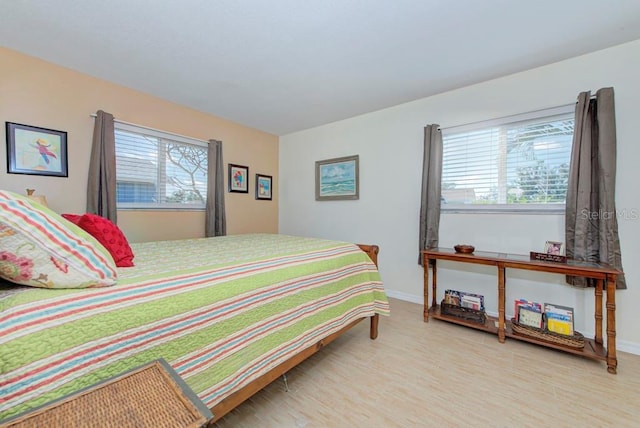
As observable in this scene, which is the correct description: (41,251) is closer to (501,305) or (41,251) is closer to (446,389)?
(446,389)

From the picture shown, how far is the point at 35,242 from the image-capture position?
0.89 m

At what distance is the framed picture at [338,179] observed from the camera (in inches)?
143

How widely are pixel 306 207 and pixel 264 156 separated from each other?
1101mm

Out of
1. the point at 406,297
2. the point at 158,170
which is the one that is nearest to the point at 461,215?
the point at 406,297

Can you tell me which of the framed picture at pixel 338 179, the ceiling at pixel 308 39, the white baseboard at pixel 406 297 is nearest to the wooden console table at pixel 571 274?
the white baseboard at pixel 406 297

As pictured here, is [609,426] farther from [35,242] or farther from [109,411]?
[35,242]

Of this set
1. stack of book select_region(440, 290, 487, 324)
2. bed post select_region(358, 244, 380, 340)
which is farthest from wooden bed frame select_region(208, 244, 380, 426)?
stack of book select_region(440, 290, 487, 324)

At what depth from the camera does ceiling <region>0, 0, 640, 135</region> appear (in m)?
1.69

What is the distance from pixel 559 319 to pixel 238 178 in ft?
12.6

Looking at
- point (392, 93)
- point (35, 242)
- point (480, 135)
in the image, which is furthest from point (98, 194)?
point (480, 135)

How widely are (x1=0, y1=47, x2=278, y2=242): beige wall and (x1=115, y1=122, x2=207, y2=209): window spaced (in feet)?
0.36

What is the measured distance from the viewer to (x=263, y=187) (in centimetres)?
430

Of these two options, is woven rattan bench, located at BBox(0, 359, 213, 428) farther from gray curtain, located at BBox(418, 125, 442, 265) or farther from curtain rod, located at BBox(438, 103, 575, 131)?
curtain rod, located at BBox(438, 103, 575, 131)

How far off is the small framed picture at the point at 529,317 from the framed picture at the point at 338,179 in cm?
212
